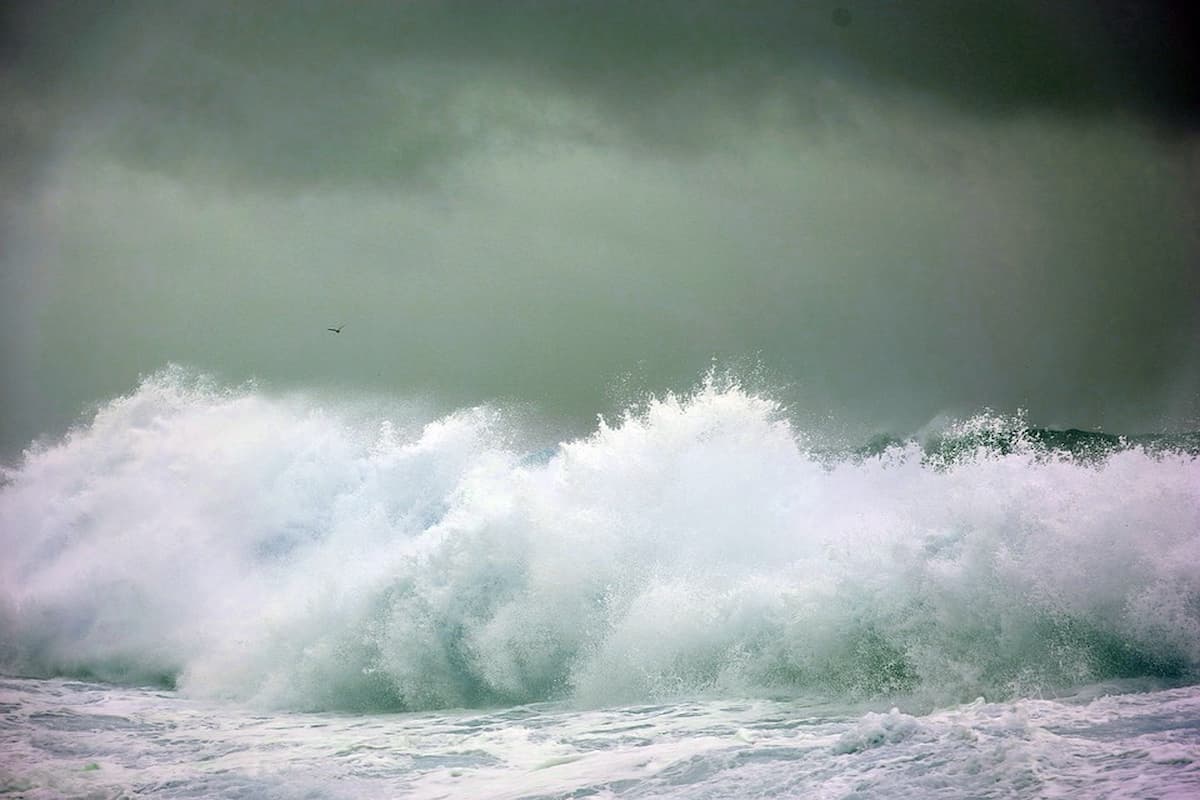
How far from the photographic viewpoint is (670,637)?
45.1 feet

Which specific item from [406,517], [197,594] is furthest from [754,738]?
[197,594]

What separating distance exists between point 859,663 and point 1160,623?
11.2 feet

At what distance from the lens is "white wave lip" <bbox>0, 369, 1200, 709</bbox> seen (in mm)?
11680

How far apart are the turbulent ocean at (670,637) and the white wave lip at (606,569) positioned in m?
0.05

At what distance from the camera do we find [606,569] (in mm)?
15438

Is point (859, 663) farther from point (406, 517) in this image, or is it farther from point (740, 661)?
point (406, 517)

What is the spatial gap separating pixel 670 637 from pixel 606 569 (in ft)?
6.64

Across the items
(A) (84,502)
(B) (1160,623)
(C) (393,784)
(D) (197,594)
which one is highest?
(A) (84,502)

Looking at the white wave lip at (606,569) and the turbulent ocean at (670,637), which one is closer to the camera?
the turbulent ocean at (670,637)

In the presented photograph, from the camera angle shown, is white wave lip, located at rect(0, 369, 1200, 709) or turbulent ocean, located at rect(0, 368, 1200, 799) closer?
turbulent ocean, located at rect(0, 368, 1200, 799)

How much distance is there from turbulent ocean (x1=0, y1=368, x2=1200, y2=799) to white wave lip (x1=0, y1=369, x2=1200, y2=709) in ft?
0.15

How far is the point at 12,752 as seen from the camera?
40.2ft

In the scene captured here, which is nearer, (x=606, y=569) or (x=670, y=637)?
(x=670, y=637)

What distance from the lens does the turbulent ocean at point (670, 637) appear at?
973cm
